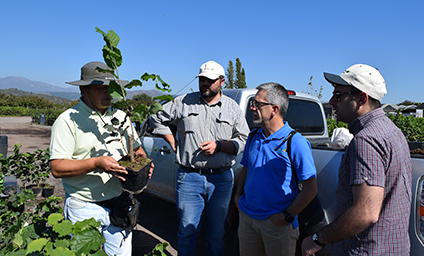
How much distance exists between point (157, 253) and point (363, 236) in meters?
1.17

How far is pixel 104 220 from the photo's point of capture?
2.16 meters

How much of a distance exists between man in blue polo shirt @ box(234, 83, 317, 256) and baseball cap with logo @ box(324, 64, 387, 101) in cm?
66

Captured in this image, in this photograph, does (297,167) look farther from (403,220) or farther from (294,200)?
(403,220)

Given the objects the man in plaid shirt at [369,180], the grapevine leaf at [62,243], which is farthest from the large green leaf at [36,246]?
the man in plaid shirt at [369,180]

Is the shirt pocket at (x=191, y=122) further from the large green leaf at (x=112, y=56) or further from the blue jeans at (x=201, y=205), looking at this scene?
the large green leaf at (x=112, y=56)

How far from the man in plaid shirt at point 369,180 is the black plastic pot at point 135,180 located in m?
1.14

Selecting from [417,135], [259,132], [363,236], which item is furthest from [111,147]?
[417,135]

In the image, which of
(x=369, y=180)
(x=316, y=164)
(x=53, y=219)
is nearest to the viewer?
(x=369, y=180)

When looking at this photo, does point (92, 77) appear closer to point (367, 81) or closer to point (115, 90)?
point (115, 90)

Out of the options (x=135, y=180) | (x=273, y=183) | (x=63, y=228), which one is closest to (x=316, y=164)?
(x=273, y=183)

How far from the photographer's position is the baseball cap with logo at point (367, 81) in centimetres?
152

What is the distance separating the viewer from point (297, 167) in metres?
2.07

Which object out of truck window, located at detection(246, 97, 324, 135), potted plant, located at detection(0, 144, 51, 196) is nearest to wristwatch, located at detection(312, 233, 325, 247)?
truck window, located at detection(246, 97, 324, 135)

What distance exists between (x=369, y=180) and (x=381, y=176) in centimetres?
6
